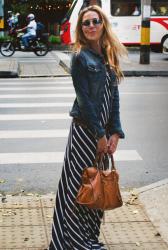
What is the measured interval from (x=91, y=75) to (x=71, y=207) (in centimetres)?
91

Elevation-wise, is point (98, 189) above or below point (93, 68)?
below

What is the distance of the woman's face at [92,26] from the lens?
3943mm

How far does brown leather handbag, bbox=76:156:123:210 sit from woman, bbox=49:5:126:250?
0.12 meters

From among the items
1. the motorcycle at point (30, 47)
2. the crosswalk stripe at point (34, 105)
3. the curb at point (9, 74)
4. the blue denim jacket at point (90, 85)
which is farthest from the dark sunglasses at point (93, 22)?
the motorcycle at point (30, 47)

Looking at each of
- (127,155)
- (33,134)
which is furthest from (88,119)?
(33,134)

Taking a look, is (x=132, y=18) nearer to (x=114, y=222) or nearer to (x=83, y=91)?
(x=114, y=222)

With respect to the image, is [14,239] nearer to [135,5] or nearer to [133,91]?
[133,91]

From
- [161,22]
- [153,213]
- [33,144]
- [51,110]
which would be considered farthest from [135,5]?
[153,213]

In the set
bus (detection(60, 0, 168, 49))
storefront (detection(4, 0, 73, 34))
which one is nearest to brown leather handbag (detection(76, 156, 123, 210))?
bus (detection(60, 0, 168, 49))

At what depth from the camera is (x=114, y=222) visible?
16.8ft

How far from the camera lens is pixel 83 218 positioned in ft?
13.6

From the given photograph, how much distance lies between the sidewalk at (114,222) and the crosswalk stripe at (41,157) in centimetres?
168

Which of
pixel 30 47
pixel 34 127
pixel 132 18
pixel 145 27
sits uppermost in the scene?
pixel 34 127

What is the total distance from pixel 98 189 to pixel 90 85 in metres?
0.66
